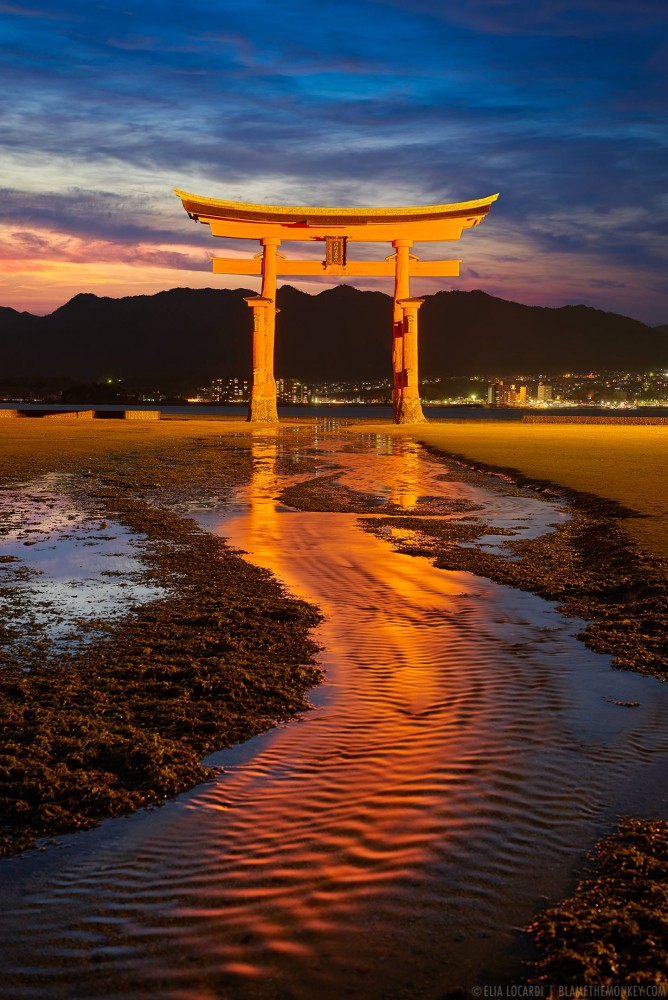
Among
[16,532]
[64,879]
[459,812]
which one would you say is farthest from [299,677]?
[16,532]

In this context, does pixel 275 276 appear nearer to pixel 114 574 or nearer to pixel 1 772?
pixel 114 574

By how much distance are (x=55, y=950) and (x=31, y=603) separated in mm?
Result: 5151

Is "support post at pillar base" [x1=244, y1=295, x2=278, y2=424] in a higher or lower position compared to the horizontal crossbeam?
lower

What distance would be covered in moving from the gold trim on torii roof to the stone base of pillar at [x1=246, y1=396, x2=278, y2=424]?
34.8 ft

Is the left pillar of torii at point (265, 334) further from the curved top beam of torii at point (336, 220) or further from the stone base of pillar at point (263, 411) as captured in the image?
the curved top beam of torii at point (336, 220)

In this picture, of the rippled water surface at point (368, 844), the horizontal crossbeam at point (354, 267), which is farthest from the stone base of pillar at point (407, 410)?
the rippled water surface at point (368, 844)

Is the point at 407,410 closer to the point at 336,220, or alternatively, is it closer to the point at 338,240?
the point at 338,240

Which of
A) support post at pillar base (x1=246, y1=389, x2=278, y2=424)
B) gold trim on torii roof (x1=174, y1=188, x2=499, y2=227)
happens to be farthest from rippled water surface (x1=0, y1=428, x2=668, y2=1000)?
support post at pillar base (x1=246, y1=389, x2=278, y2=424)

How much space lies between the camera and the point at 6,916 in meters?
2.92

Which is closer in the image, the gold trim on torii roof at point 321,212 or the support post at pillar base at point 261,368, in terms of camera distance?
the gold trim on torii roof at point 321,212

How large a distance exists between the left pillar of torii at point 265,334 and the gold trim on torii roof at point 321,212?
1822mm

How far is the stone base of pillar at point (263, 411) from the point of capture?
48531 mm

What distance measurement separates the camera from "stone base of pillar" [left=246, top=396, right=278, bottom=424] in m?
48.5

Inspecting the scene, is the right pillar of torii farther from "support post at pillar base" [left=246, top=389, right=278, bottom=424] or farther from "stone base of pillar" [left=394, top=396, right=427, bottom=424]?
"support post at pillar base" [left=246, top=389, right=278, bottom=424]
